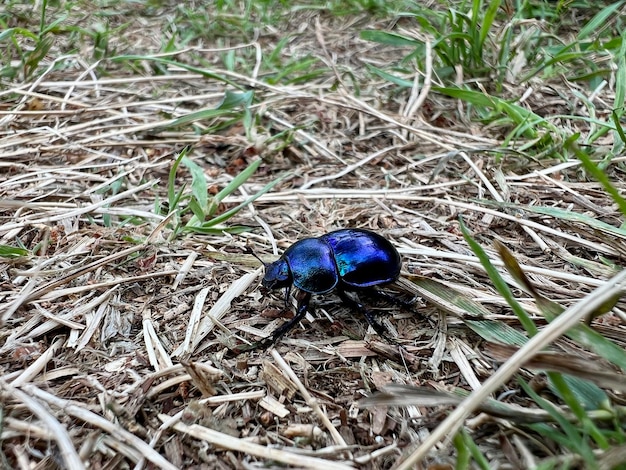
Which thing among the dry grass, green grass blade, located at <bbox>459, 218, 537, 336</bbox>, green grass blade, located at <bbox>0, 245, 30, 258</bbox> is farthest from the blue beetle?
green grass blade, located at <bbox>0, 245, 30, 258</bbox>

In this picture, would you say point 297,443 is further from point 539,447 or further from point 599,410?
point 599,410

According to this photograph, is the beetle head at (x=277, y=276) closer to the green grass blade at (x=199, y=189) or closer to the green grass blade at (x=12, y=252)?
the green grass blade at (x=199, y=189)

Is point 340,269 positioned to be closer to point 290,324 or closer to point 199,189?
point 290,324

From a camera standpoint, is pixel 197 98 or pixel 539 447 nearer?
pixel 539 447

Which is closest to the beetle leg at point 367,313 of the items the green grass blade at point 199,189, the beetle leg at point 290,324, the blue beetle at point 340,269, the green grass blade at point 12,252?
the blue beetle at point 340,269

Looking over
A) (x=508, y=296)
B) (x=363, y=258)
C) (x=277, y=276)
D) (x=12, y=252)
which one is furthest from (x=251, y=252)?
(x=508, y=296)

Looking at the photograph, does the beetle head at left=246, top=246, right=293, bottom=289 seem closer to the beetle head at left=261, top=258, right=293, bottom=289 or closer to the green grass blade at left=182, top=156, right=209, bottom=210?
the beetle head at left=261, top=258, right=293, bottom=289

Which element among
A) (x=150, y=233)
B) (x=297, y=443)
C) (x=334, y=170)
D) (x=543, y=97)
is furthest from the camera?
(x=543, y=97)

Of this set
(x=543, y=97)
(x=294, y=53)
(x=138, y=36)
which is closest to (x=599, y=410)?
(x=543, y=97)
